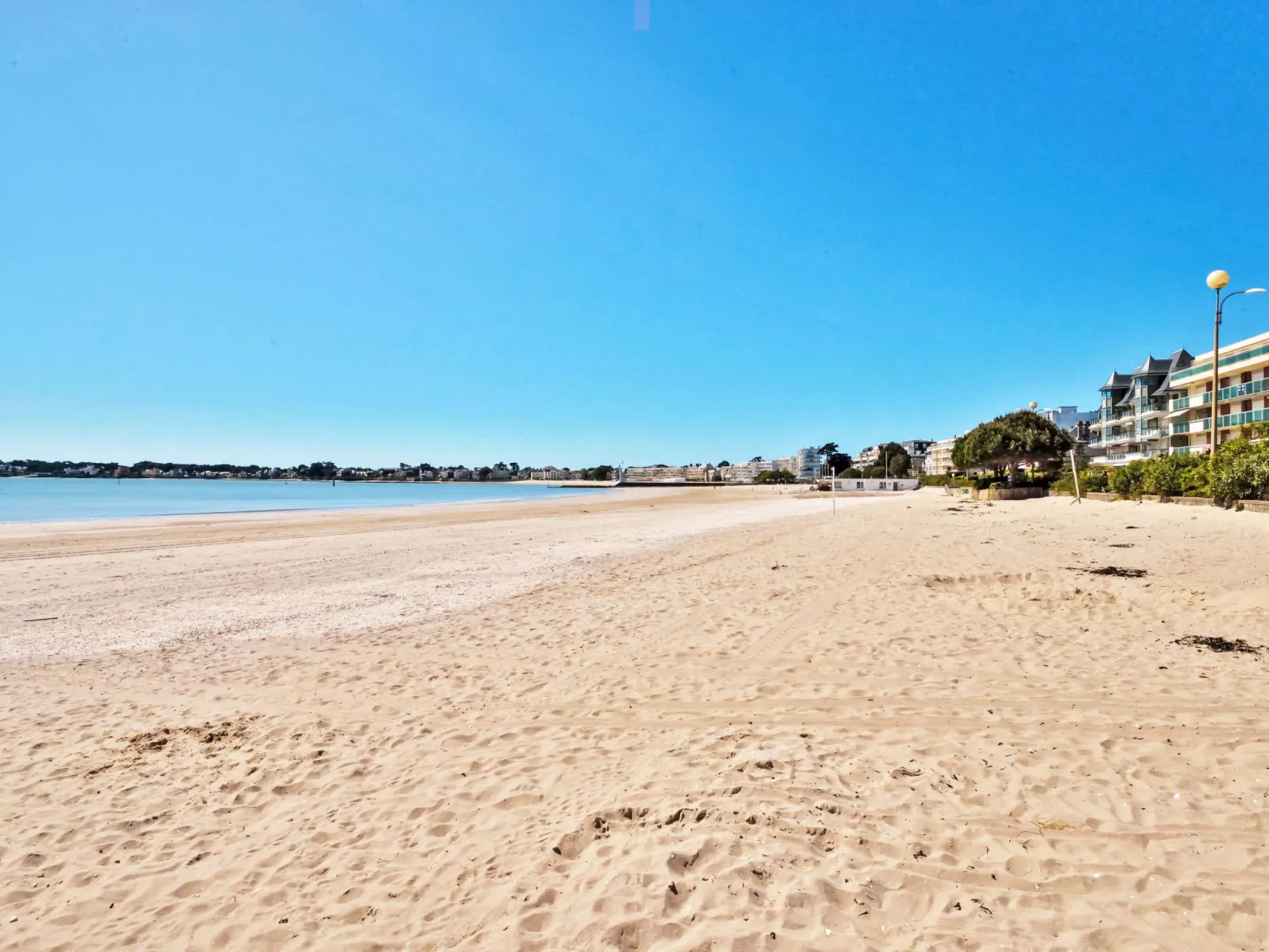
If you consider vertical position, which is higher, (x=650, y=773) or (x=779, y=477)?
(x=779, y=477)

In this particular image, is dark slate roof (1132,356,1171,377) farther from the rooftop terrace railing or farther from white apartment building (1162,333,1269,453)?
the rooftop terrace railing

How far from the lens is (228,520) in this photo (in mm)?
36156

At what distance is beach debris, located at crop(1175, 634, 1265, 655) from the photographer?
23.8ft

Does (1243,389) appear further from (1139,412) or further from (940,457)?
(940,457)

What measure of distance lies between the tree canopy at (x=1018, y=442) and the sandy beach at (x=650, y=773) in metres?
38.9

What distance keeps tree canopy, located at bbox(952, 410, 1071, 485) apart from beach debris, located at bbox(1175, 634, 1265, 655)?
139ft

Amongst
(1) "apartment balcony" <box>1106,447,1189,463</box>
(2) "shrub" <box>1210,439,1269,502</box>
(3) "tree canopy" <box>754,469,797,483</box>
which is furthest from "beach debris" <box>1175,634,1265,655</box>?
(3) "tree canopy" <box>754,469,797,483</box>

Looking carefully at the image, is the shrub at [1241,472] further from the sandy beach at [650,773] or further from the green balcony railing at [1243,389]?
the green balcony railing at [1243,389]

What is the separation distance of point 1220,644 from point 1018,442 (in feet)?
143

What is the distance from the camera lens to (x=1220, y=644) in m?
7.50

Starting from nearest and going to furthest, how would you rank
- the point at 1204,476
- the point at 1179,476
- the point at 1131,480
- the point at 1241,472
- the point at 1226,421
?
the point at 1241,472
the point at 1204,476
the point at 1179,476
the point at 1131,480
the point at 1226,421

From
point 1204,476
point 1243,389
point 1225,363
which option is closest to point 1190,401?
point 1225,363

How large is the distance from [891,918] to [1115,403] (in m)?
94.4

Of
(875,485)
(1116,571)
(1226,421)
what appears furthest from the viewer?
(875,485)
